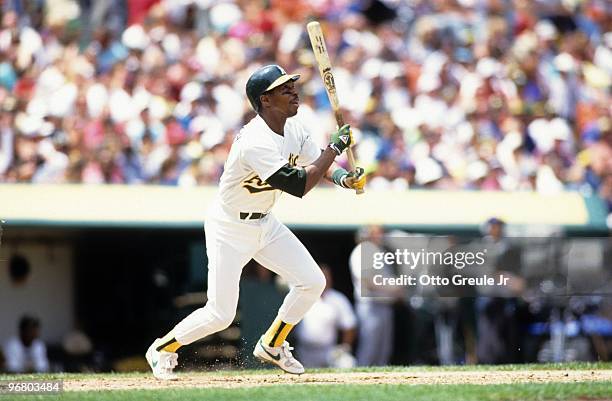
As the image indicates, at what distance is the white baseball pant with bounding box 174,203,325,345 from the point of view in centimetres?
738

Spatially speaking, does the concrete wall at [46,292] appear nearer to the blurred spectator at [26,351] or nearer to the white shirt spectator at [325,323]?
the blurred spectator at [26,351]

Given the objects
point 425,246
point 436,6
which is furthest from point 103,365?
point 436,6

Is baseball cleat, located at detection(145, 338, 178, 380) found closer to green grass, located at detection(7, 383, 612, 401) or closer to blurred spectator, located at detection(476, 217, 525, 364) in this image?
green grass, located at detection(7, 383, 612, 401)

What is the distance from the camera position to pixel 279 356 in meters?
7.88

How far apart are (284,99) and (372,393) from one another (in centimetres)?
179

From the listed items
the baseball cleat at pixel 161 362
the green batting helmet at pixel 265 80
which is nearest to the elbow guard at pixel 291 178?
the green batting helmet at pixel 265 80

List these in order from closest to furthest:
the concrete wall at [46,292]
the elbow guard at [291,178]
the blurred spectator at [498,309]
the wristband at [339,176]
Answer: the elbow guard at [291,178] → the wristband at [339,176] → the blurred spectator at [498,309] → the concrete wall at [46,292]

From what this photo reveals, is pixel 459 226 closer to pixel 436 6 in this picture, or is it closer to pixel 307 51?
pixel 307 51

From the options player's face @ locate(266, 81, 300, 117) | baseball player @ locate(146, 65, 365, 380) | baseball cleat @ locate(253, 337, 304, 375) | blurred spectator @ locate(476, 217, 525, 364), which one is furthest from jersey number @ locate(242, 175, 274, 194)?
blurred spectator @ locate(476, 217, 525, 364)

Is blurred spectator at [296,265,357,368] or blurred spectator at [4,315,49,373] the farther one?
blurred spectator at [296,265,357,368]

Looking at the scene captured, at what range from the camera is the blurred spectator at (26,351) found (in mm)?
10750

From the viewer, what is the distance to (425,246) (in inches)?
413

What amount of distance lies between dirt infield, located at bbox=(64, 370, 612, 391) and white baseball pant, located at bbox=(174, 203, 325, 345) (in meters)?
0.36

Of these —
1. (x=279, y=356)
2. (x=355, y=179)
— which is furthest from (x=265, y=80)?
(x=279, y=356)
